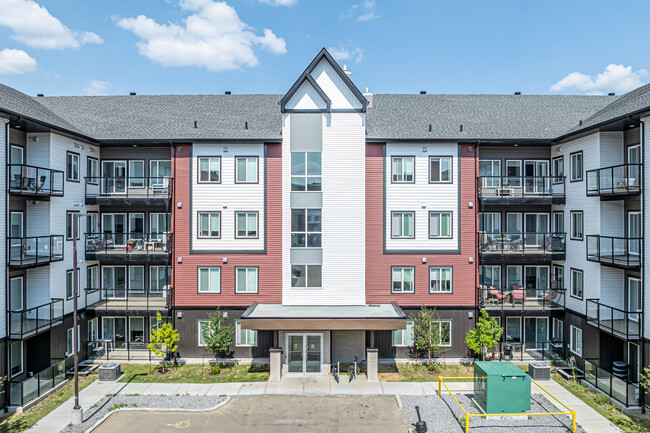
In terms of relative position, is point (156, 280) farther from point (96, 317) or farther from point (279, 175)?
point (279, 175)

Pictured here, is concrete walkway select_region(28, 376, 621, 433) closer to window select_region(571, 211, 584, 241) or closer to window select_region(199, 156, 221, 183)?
window select_region(571, 211, 584, 241)

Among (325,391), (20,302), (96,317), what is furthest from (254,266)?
(20,302)

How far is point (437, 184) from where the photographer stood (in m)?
22.8

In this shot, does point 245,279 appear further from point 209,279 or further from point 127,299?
point 127,299

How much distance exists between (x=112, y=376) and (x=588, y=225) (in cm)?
2528

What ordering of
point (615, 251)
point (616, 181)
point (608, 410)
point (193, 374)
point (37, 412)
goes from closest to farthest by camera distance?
1. point (37, 412)
2. point (608, 410)
3. point (616, 181)
4. point (615, 251)
5. point (193, 374)

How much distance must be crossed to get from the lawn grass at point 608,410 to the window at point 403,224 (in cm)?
1030

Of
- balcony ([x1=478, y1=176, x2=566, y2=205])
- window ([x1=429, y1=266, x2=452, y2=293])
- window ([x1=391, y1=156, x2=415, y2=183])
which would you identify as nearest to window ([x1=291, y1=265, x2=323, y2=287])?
window ([x1=429, y1=266, x2=452, y2=293])

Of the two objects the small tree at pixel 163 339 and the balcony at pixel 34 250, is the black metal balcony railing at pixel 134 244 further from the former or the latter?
the small tree at pixel 163 339

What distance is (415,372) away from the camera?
20891mm

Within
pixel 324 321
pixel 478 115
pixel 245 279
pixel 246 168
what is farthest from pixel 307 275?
pixel 478 115

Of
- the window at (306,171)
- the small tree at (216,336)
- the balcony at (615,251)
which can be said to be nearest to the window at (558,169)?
the balcony at (615,251)

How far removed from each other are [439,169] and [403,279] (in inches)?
260

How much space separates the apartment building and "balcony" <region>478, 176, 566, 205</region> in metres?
0.10
